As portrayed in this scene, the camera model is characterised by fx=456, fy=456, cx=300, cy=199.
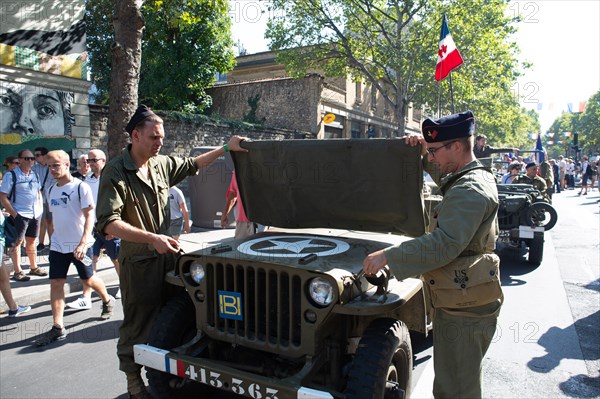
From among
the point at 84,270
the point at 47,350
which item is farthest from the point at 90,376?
the point at 84,270

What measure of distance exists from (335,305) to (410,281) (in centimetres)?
72

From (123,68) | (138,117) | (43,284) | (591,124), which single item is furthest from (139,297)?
(591,124)

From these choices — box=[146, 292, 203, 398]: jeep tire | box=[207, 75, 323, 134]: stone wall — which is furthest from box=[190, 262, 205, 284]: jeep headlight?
box=[207, 75, 323, 134]: stone wall

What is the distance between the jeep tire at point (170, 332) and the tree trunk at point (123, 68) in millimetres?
5246

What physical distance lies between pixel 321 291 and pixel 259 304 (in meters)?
0.47

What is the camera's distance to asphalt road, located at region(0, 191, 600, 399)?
3.77 m

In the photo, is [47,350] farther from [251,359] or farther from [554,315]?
[554,315]

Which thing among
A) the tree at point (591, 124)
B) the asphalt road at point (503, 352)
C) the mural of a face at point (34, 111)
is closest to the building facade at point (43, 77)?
the mural of a face at point (34, 111)

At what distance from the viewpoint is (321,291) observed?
2572 millimetres

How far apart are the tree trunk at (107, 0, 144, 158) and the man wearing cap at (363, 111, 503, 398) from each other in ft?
21.0

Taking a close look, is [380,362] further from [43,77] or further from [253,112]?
[253,112]

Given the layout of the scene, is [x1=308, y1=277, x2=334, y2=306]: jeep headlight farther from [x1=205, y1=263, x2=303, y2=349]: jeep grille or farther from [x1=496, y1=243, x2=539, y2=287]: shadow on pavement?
[x1=496, y1=243, x2=539, y2=287]: shadow on pavement

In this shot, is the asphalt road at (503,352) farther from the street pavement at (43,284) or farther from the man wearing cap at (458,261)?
the man wearing cap at (458,261)

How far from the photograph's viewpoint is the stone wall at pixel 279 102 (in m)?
23.0
